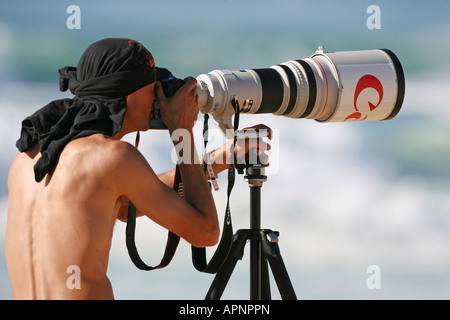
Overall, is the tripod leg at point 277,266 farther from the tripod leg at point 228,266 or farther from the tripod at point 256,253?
the tripod leg at point 228,266

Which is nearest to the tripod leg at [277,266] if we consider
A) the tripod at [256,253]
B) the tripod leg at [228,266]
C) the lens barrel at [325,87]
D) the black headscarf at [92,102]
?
the tripod at [256,253]

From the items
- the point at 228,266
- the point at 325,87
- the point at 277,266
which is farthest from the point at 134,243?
the point at 325,87

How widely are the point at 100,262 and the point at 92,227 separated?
0.46 feet

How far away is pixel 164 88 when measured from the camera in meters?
2.68

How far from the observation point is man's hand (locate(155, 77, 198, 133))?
2.61 m

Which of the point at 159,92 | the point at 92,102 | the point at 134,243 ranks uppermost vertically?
the point at 159,92

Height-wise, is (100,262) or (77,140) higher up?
(77,140)

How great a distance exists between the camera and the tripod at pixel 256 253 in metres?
3.07

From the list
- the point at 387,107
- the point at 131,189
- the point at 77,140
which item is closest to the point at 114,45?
the point at 77,140

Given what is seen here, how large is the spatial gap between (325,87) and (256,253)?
3.35 feet

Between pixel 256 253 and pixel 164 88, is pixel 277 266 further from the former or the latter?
pixel 164 88

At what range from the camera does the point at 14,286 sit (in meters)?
2.42
